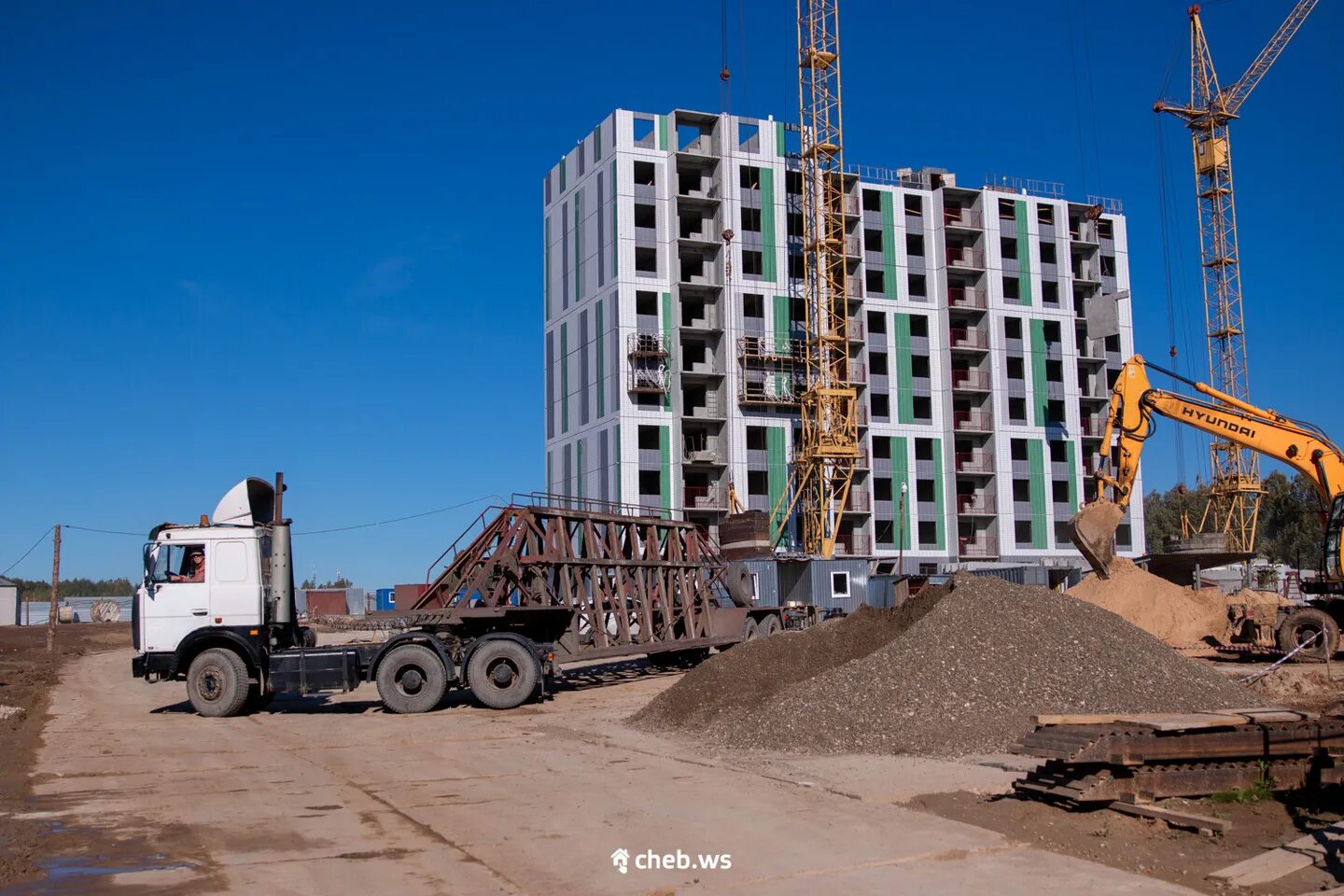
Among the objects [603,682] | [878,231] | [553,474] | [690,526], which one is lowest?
[603,682]

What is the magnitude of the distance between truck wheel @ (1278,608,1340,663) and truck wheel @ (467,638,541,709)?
19718 mm

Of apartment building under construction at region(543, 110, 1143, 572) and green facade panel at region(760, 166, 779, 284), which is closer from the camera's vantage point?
apartment building under construction at region(543, 110, 1143, 572)

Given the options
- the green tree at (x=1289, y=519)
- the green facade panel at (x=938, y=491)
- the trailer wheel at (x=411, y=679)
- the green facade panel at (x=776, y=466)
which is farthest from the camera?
the green tree at (x=1289, y=519)

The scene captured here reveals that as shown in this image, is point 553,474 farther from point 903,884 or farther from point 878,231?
point 903,884

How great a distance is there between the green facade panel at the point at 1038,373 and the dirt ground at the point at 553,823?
6622 centimetres

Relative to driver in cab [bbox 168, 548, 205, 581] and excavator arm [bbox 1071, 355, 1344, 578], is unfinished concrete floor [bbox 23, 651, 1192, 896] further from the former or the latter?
excavator arm [bbox 1071, 355, 1344, 578]

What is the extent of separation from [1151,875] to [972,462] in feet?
228

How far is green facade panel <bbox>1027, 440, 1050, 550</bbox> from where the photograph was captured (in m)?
77.1

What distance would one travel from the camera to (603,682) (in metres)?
27.9

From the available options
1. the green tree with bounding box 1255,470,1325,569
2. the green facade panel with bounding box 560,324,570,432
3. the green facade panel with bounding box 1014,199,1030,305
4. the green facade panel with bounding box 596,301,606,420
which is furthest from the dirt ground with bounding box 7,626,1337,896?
the green tree with bounding box 1255,470,1325,569

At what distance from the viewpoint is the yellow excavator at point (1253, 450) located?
28.7 meters

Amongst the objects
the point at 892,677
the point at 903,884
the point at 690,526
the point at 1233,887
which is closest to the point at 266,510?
the point at 690,526

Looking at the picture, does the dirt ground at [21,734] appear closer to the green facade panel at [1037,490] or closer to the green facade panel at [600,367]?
the green facade panel at [600,367]

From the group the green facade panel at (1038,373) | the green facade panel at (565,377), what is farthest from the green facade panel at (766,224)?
the green facade panel at (1038,373)
